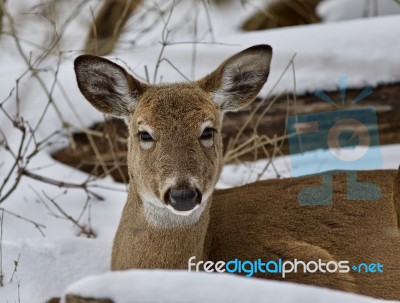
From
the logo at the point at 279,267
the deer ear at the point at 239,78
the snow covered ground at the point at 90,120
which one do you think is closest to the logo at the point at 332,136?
the snow covered ground at the point at 90,120

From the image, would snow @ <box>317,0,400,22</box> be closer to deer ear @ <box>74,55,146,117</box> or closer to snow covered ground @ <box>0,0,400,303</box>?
snow covered ground @ <box>0,0,400,303</box>

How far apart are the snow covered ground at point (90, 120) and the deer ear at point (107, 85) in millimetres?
606

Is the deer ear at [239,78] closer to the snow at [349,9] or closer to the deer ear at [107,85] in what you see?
the deer ear at [107,85]

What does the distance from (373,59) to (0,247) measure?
348cm

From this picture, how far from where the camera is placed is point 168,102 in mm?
4277

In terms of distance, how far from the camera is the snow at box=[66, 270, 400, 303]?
286 centimetres

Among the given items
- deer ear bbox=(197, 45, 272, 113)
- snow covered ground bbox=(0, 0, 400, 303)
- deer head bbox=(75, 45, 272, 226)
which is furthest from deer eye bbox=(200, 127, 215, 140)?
snow covered ground bbox=(0, 0, 400, 303)

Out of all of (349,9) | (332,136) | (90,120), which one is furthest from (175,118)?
(349,9)

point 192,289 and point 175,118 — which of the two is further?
point 175,118

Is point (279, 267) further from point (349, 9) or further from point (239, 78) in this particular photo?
point (349, 9)

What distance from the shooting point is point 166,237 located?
169 inches

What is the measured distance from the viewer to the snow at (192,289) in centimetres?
286

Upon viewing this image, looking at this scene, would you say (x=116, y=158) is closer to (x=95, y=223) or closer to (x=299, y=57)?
(x=95, y=223)

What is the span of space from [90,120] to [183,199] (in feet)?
9.89
